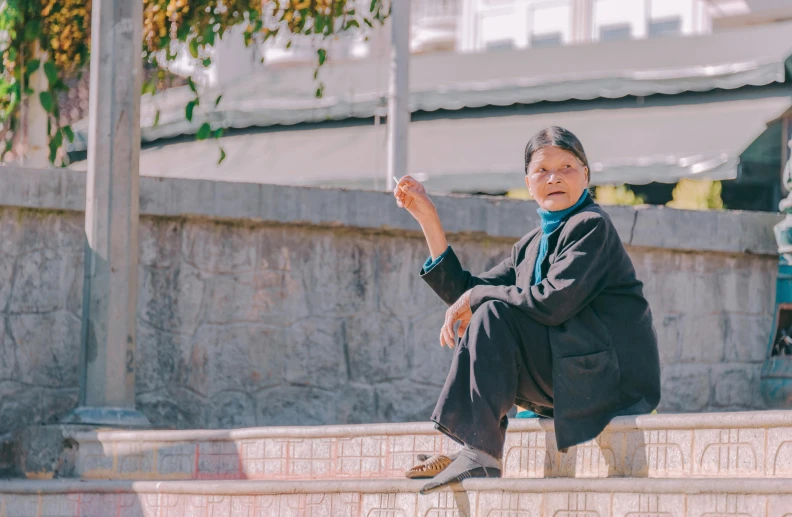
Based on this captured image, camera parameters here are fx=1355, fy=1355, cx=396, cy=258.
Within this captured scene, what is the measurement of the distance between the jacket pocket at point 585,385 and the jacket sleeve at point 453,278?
544 millimetres

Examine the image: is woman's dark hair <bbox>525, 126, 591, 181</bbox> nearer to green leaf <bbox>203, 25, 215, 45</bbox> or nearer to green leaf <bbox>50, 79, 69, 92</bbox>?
green leaf <bbox>203, 25, 215, 45</bbox>

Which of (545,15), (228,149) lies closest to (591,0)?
(545,15)

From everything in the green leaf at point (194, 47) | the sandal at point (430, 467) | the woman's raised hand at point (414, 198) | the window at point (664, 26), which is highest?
the window at point (664, 26)

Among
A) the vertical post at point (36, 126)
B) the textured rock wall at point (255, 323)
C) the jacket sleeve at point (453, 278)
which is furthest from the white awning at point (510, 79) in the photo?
the jacket sleeve at point (453, 278)

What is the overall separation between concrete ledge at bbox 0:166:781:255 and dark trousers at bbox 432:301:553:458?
248 centimetres

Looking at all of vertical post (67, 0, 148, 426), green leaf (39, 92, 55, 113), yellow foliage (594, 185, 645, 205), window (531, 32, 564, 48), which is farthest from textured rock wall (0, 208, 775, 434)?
window (531, 32, 564, 48)

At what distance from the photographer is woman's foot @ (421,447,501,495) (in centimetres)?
359

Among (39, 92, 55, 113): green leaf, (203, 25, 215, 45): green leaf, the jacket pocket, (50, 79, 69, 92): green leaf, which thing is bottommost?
the jacket pocket

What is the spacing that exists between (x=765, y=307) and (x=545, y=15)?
26.1 metres

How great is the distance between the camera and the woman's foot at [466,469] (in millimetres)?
3594

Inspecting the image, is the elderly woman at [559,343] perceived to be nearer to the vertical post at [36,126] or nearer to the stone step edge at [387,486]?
the stone step edge at [387,486]

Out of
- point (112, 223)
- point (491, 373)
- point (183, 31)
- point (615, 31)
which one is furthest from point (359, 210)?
point (615, 31)

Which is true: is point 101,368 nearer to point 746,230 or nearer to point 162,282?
point 162,282

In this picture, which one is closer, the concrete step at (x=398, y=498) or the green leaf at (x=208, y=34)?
the concrete step at (x=398, y=498)
